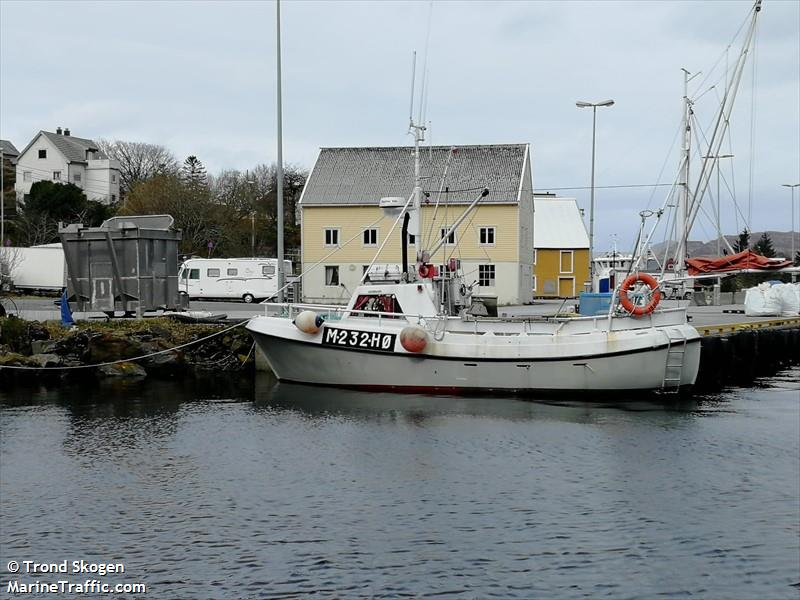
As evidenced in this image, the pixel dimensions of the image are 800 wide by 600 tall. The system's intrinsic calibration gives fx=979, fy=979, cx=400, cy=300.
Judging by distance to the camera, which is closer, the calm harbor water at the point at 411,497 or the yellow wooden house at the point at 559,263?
the calm harbor water at the point at 411,497

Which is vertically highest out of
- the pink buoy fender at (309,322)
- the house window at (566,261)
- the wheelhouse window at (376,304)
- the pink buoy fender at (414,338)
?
the house window at (566,261)

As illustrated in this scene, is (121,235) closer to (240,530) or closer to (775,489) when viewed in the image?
(240,530)

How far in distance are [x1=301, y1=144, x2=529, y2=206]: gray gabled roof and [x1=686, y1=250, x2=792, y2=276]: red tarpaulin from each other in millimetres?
27034

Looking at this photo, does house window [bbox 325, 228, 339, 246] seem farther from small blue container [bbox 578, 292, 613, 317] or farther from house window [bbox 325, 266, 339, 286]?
small blue container [bbox 578, 292, 613, 317]

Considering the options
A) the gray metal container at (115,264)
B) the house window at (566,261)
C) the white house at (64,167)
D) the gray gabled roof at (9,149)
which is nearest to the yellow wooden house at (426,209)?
the house window at (566,261)

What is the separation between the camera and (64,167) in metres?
87.4

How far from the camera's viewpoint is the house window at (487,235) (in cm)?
5384

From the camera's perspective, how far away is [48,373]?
27828 mm

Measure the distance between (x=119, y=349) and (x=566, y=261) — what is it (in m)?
43.8

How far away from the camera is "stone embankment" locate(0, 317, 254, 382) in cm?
2780

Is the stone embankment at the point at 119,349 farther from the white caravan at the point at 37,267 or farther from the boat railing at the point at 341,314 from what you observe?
the white caravan at the point at 37,267

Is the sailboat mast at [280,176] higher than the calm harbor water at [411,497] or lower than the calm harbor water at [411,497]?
higher

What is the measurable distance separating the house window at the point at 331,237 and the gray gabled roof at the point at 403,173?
1561mm

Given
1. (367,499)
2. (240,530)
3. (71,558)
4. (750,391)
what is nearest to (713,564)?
(367,499)
